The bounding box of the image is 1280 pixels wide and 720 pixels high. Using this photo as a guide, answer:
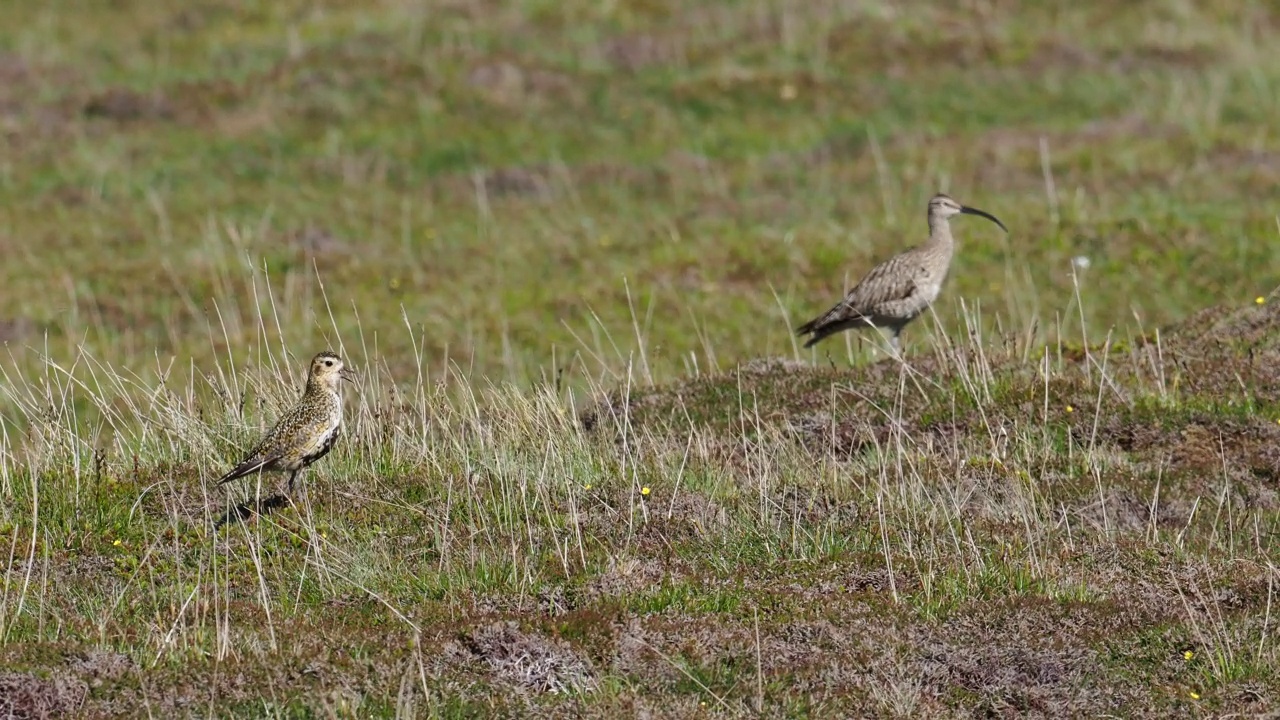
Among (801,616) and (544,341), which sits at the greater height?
(801,616)

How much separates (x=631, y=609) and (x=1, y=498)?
13.4 ft

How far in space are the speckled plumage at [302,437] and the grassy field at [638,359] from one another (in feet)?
1.05

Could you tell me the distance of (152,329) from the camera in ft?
68.3

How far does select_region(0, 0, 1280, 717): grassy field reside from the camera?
28.0 feet

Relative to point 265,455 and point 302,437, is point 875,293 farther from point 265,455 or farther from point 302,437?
point 265,455

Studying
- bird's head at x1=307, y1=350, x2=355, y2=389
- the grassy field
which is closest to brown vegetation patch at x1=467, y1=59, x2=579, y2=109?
the grassy field

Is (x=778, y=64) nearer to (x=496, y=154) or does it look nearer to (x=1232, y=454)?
(x=496, y=154)

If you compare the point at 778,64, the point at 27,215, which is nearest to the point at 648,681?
the point at 27,215

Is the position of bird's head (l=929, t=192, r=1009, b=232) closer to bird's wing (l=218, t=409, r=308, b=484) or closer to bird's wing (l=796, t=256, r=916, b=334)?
bird's wing (l=796, t=256, r=916, b=334)

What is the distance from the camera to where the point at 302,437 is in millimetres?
10398

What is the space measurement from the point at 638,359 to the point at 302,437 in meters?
7.48

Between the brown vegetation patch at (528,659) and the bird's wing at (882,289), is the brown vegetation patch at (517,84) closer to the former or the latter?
the bird's wing at (882,289)

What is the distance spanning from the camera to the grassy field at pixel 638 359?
854 centimetres

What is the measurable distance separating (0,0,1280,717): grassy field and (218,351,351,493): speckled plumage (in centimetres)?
32
